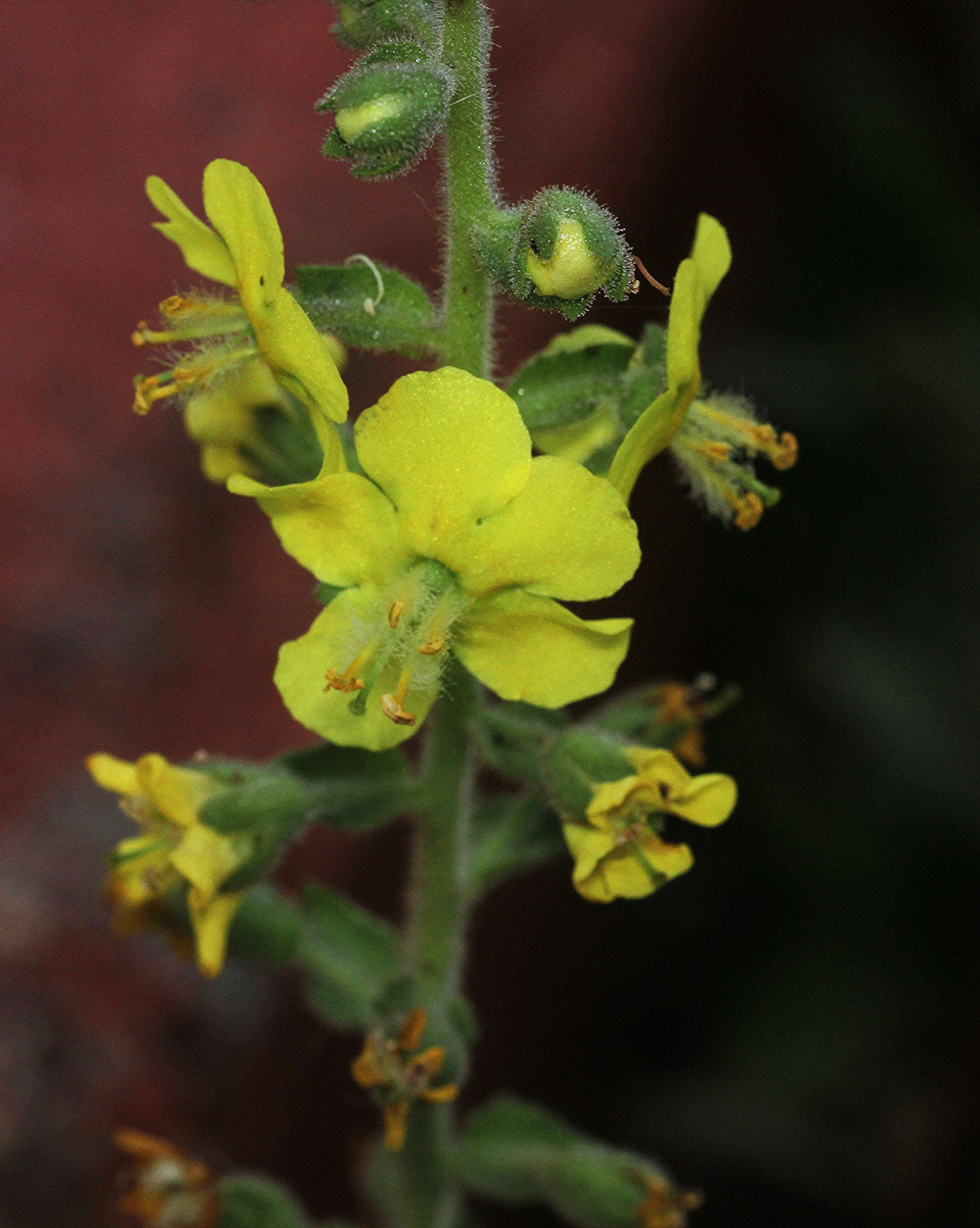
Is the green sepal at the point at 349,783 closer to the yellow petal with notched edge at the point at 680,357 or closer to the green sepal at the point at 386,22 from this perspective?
the yellow petal with notched edge at the point at 680,357

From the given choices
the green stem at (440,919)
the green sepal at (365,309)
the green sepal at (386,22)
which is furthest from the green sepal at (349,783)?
the green sepal at (386,22)

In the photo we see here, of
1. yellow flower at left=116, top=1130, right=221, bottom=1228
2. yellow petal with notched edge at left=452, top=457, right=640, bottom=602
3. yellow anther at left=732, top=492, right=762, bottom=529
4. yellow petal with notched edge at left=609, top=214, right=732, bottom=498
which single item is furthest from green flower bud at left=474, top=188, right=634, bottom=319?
yellow flower at left=116, top=1130, right=221, bottom=1228

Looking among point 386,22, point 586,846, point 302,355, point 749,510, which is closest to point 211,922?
point 586,846

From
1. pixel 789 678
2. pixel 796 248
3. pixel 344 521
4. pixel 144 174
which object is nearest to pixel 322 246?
pixel 144 174

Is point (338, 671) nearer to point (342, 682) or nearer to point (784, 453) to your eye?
point (342, 682)

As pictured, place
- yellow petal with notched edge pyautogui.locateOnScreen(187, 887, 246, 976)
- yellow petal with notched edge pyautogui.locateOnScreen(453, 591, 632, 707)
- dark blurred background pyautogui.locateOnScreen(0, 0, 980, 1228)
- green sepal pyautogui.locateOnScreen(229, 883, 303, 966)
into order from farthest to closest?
dark blurred background pyautogui.locateOnScreen(0, 0, 980, 1228), green sepal pyautogui.locateOnScreen(229, 883, 303, 966), yellow petal with notched edge pyautogui.locateOnScreen(187, 887, 246, 976), yellow petal with notched edge pyautogui.locateOnScreen(453, 591, 632, 707)

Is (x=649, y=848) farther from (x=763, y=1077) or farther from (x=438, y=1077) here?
(x=763, y=1077)

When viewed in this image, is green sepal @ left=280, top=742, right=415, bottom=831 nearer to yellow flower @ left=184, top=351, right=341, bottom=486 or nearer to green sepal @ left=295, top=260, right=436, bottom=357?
yellow flower @ left=184, top=351, right=341, bottom=486
